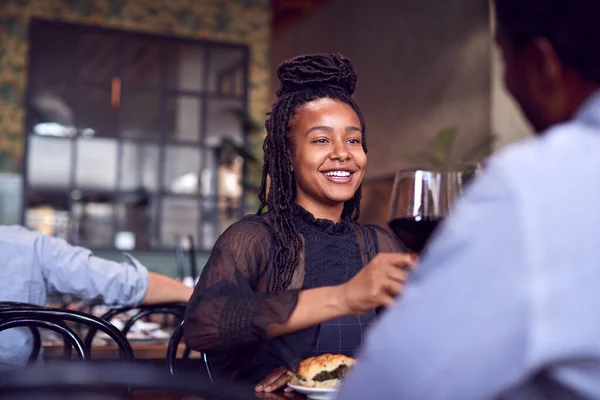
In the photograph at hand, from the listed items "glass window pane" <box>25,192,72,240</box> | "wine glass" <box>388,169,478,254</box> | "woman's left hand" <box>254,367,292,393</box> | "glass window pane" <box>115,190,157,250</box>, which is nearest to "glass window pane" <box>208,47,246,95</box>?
"glass window pane" <box>115,190,157,250</box>

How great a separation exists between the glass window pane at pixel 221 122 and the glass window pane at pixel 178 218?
2.35ft

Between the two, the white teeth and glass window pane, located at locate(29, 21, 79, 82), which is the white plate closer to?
the white teeth

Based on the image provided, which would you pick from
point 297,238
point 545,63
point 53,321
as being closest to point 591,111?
point 545,63

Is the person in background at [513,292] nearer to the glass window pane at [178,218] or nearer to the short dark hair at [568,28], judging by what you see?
the short dark hair at [568,28]

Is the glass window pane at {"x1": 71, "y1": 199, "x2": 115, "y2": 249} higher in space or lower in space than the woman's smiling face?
lower

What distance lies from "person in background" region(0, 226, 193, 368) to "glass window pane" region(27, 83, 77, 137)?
521 cm

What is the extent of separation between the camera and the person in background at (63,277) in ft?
6.77

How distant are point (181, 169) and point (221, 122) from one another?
0.73 meters

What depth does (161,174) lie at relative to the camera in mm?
7445

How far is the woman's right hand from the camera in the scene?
986mm

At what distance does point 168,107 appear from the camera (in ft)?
25.0

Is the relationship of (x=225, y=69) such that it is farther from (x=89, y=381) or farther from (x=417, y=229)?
(x=89, y=381)

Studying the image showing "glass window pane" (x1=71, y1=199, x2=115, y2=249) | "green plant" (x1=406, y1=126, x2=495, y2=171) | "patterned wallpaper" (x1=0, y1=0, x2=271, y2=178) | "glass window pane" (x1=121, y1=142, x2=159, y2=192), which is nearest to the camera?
"green plant" (x1=406, y1=126, x2=495, y2=171)

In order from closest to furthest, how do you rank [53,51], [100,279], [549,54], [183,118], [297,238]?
[549,54] → [297,238] → [100,279] → [53,51] → [183,118]
